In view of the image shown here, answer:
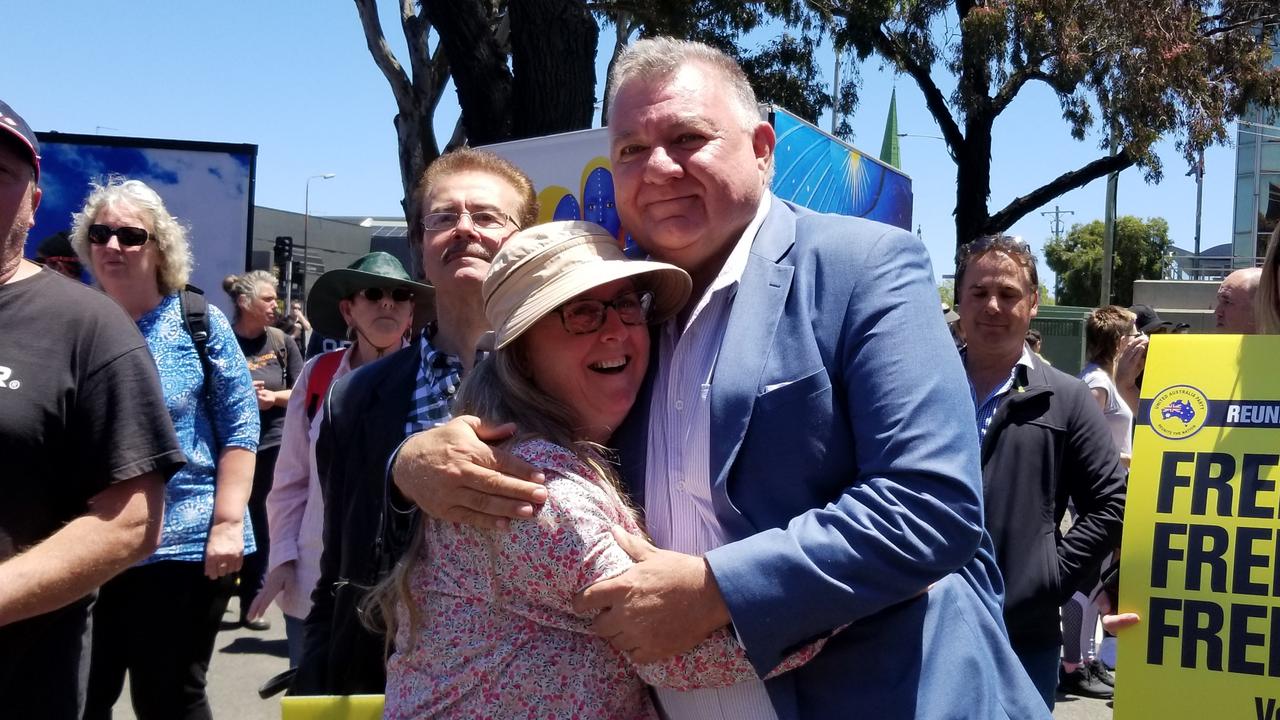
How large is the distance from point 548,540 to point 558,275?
46 cm

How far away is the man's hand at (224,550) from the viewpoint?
383 cm

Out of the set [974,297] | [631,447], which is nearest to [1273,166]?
[974,297]

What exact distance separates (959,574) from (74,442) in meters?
1.86

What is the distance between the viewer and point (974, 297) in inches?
160

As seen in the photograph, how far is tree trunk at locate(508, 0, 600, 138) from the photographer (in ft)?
28.9

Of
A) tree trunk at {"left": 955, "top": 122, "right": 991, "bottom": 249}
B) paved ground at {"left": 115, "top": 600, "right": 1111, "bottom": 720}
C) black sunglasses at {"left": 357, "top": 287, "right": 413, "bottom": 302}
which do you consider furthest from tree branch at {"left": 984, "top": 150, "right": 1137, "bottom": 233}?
black sunglasses at {"left": 357, "top": 287, "right": 413, "bottom": 302}

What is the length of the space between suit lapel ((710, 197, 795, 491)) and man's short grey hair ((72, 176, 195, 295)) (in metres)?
2.89

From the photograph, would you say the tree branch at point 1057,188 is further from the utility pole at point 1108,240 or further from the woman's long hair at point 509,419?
the woman's long hair at point 509,419

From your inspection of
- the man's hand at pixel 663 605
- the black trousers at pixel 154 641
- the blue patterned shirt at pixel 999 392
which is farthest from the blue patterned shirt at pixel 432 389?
the blue patterned shirt at pixel 999 392

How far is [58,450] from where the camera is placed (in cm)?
233

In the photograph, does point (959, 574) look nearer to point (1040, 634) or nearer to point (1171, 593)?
point (1171, 593)

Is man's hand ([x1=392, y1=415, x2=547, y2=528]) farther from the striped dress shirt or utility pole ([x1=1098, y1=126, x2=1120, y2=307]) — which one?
utility pole ([x1=1098, y1=126, x2=1120, y2=307])

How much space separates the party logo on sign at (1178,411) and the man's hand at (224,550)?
3025 millimetres

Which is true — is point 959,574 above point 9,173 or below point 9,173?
below
